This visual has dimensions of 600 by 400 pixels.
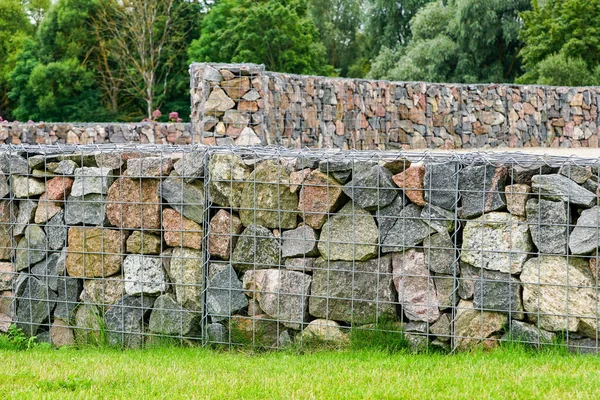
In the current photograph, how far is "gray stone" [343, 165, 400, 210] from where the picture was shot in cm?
580

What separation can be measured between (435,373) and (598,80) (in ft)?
84.1

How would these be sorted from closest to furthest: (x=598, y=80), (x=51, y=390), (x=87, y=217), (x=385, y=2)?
(x=51, y=390) → (x=87, y=217) → (x=598, y=80) → (x=385, y=2)

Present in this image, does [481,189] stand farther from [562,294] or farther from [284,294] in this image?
[284,294]

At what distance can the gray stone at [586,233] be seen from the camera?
17.6ft

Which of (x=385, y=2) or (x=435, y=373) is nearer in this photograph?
(x=435, y=373)

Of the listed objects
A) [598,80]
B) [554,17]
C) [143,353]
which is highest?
[554,17]

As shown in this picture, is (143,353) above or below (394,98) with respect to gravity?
below

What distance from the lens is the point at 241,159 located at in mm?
6219

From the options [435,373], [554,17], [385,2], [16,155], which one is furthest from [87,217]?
[385,2]

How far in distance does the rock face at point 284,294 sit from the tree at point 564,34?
24792 mm

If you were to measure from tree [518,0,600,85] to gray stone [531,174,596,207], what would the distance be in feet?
81.2

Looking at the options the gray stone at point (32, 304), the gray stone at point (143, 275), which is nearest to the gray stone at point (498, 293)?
the gray stone at point (143, 275)

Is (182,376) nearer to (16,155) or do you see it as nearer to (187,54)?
(16,155)

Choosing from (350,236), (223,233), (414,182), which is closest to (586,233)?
(414,182)
